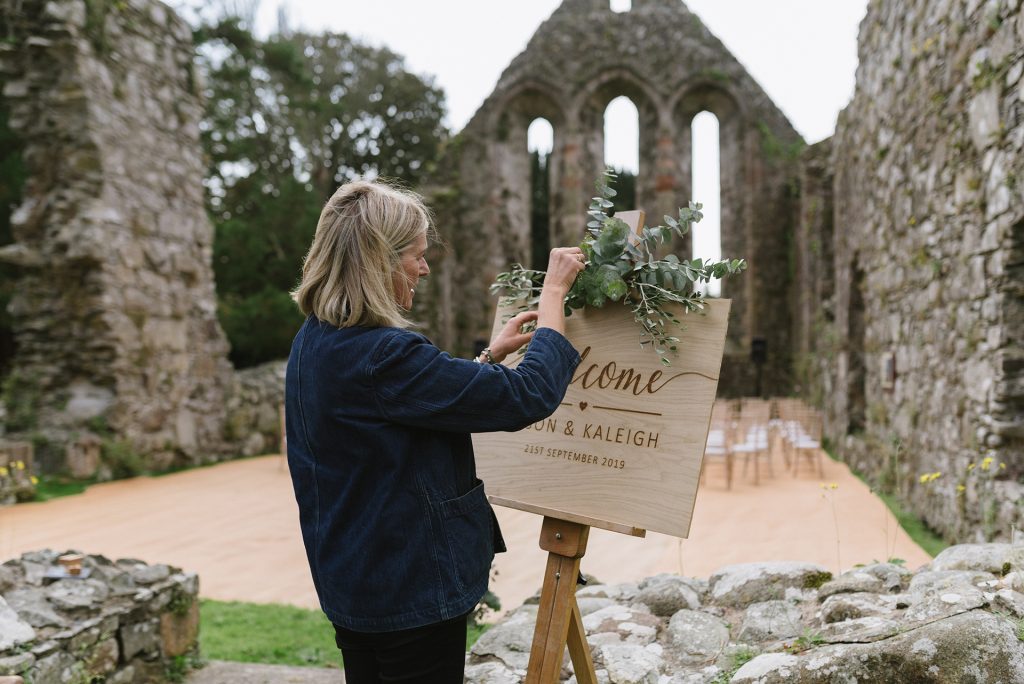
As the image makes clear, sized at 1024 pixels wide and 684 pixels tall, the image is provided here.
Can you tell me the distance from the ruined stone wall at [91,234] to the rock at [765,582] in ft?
22.4

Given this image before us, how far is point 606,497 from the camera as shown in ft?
6.64

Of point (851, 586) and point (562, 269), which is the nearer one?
point (562, 269)

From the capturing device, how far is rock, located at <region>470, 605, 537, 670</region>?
2.67 m

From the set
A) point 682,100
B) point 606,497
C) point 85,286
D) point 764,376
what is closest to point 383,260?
point 606,497

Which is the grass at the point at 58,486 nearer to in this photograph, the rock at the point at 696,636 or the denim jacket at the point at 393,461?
the rock at the point at 696,636

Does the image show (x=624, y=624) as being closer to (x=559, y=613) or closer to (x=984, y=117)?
(x=559, y=613)

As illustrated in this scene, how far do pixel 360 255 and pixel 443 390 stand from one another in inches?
A: 13.2

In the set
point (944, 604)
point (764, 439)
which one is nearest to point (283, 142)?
point (764, 439)

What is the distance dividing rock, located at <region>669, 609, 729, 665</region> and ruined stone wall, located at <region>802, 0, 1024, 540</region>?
190 centimetres

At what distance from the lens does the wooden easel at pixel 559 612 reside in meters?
1.94

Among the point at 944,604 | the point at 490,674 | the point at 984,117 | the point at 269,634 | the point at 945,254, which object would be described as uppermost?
the point at 984,117

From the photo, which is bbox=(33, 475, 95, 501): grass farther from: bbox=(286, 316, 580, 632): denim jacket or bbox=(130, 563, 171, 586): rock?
bbox=(286, 316, 580, 632): denim jacket

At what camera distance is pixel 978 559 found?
2939mm

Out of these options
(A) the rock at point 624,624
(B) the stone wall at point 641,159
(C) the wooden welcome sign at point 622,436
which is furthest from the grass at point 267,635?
(B) the stone wall at point 641,159
